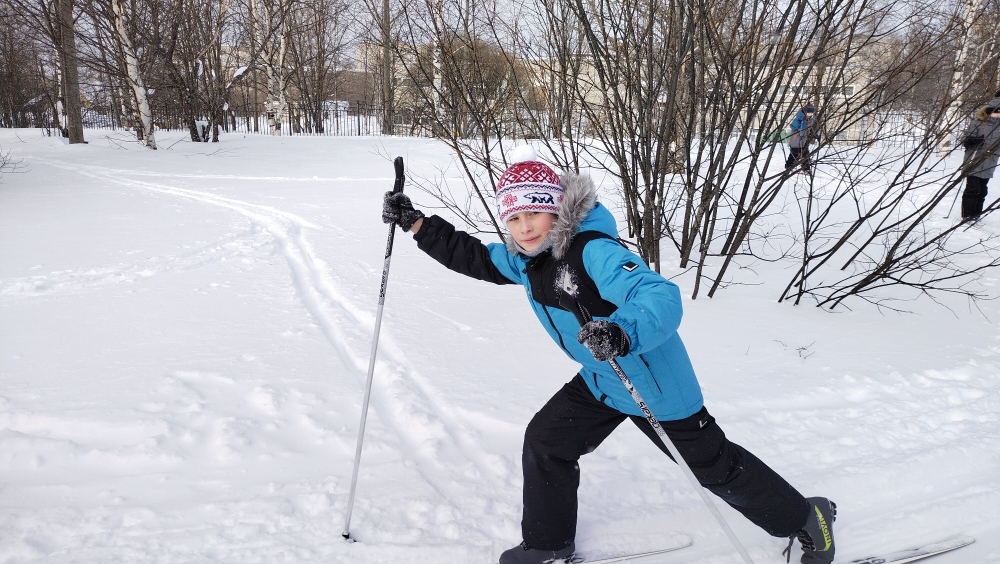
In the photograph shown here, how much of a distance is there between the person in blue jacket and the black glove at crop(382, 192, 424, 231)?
358 mm

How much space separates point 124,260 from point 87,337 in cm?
211

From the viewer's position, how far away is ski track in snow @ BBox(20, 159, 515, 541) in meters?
2.77

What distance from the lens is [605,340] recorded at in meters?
1.65

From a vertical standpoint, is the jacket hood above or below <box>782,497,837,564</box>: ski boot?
above

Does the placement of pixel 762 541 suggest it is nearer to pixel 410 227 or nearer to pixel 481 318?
pixel 410 227

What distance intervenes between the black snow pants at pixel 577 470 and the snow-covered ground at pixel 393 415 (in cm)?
25

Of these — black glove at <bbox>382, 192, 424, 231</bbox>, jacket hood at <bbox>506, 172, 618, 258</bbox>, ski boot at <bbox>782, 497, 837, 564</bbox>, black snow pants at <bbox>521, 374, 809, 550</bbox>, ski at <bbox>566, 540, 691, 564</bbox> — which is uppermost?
jacket hood at <bbox>506, 172, 618, 258</bbox>

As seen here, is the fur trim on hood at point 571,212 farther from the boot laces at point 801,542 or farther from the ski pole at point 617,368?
the boot laces at point 801,542

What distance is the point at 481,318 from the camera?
4.59 meters

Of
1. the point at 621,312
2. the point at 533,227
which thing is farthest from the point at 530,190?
the point at 621,312

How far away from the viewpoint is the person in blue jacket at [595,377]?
5.97 ft

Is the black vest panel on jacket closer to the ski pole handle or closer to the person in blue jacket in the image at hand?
the person in blue jacket

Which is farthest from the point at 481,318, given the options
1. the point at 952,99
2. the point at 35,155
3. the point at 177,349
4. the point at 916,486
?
the point at 35,155

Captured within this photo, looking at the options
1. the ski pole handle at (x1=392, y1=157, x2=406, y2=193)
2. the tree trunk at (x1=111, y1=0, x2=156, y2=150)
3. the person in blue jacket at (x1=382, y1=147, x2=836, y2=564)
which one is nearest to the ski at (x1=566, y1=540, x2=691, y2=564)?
the person in blue jacket at (x1=382, y1=147, x2=836, y2=564)
